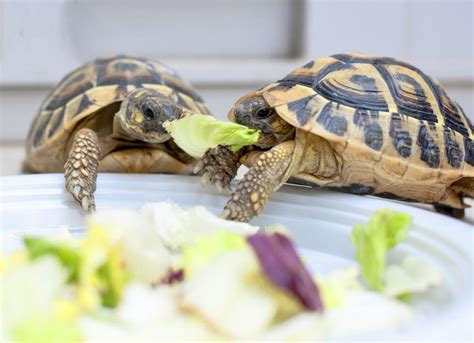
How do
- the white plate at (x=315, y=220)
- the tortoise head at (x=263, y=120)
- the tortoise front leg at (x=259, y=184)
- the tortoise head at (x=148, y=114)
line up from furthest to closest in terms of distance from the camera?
the tortoise head at (x=148, y=114) < the tortoise head at (x=263, y=120) < the tortoise front leg at (x=259, y=184) < the white plate at (x=315, y=220)

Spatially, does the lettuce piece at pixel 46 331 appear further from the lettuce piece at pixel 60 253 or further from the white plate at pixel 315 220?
the white plate at pixel 315 220

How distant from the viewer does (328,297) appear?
78 centimetres

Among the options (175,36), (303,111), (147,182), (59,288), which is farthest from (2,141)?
(59,288)

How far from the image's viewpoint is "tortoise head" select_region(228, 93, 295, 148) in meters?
1.42

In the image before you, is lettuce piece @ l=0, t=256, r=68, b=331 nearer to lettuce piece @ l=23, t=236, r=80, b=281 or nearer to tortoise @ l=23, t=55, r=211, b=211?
lettuce piece @ l=23, t=236, r=80, b=281

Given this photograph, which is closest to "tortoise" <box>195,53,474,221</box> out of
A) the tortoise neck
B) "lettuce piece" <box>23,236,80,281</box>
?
the tortoise neck

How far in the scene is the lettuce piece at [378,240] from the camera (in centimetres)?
93

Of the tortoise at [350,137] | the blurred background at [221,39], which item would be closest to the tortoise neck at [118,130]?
the tortoise at [350,137]

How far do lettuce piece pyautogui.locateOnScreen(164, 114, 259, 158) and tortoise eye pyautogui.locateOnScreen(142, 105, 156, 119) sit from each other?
86 mm

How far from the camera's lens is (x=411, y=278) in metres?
0.91

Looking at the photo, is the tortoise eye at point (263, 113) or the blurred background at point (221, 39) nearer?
the tortoise eye at point (263, 113)

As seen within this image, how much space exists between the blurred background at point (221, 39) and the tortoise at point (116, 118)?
1.43 meters

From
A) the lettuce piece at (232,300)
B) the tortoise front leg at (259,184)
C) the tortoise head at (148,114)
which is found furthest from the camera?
the tortoise head at (148,114)

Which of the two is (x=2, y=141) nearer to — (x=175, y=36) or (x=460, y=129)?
(x=175, y=36)
